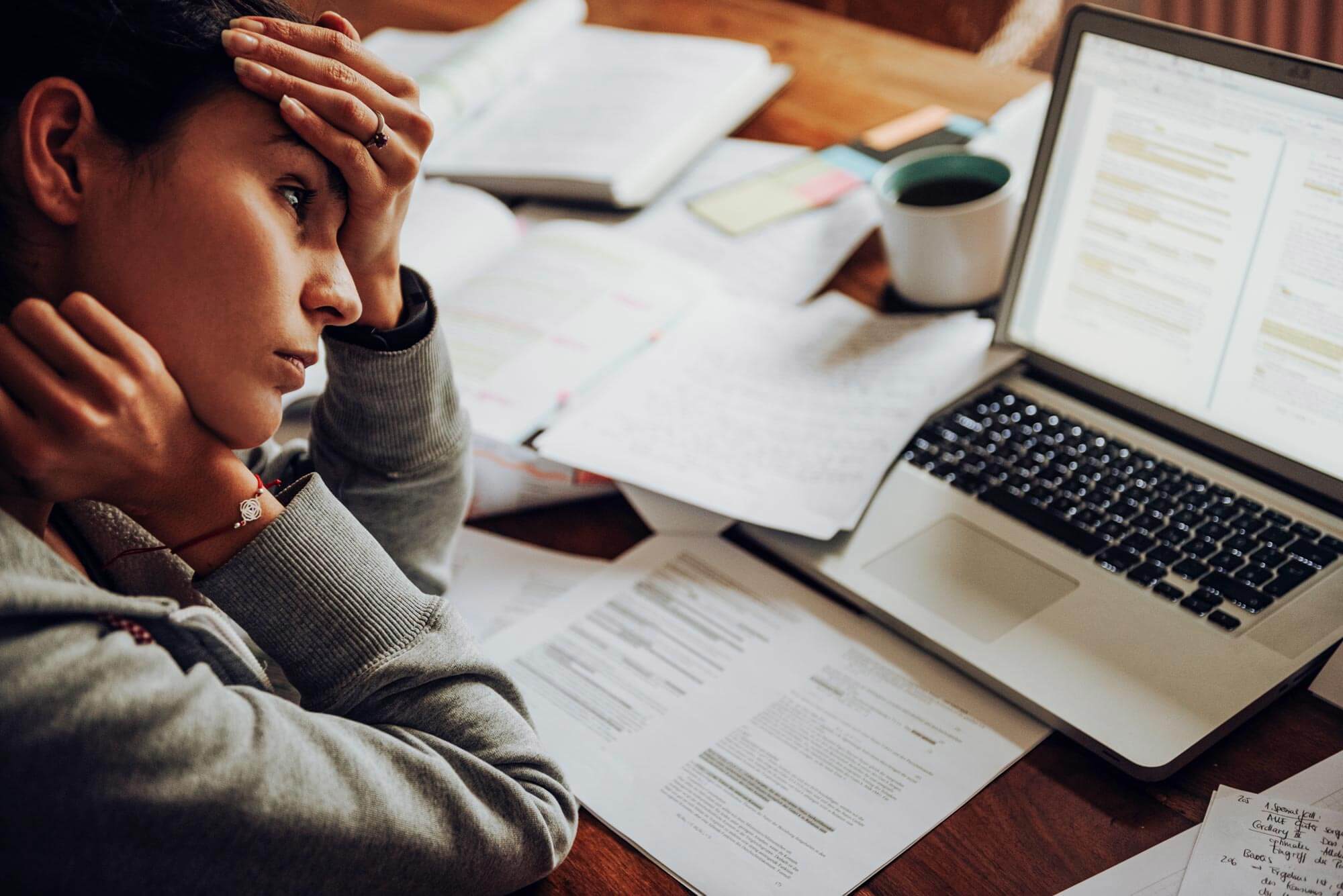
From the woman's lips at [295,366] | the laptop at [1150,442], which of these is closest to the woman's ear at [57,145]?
the woman's lips at [295,366]

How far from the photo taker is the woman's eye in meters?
0.55

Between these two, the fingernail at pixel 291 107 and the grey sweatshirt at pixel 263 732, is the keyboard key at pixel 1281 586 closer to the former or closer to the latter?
the grey sweatshirt at pixel 263 732

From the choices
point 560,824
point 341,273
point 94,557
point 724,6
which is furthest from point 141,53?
point 724,6

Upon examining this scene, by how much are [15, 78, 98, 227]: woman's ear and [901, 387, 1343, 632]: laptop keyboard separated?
23.3 inches

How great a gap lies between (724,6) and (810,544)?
1.15 m

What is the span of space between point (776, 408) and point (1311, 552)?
1.33ft

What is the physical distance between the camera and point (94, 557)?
626 millimetres

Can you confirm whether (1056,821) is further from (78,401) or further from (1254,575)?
(78,401)

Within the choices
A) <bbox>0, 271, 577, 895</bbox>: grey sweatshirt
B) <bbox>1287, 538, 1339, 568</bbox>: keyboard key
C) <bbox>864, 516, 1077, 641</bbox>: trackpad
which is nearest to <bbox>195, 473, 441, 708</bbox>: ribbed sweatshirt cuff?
<bbox>0, 271, 577, 895</bbox>: grey sweatshirt

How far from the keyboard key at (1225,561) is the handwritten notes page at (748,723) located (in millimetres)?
161

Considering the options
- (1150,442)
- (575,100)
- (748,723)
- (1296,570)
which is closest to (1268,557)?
(1296,570)

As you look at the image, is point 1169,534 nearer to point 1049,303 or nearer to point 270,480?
point 1049,303

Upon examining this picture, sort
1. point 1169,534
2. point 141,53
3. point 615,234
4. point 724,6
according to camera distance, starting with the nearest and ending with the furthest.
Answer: point 141,53 → point 1169,534 → point 615,234 → point 724,6

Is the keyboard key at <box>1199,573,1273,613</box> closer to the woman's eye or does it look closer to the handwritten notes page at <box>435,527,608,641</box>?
the handwritten notes page at <box>435,527,608,641</box>
